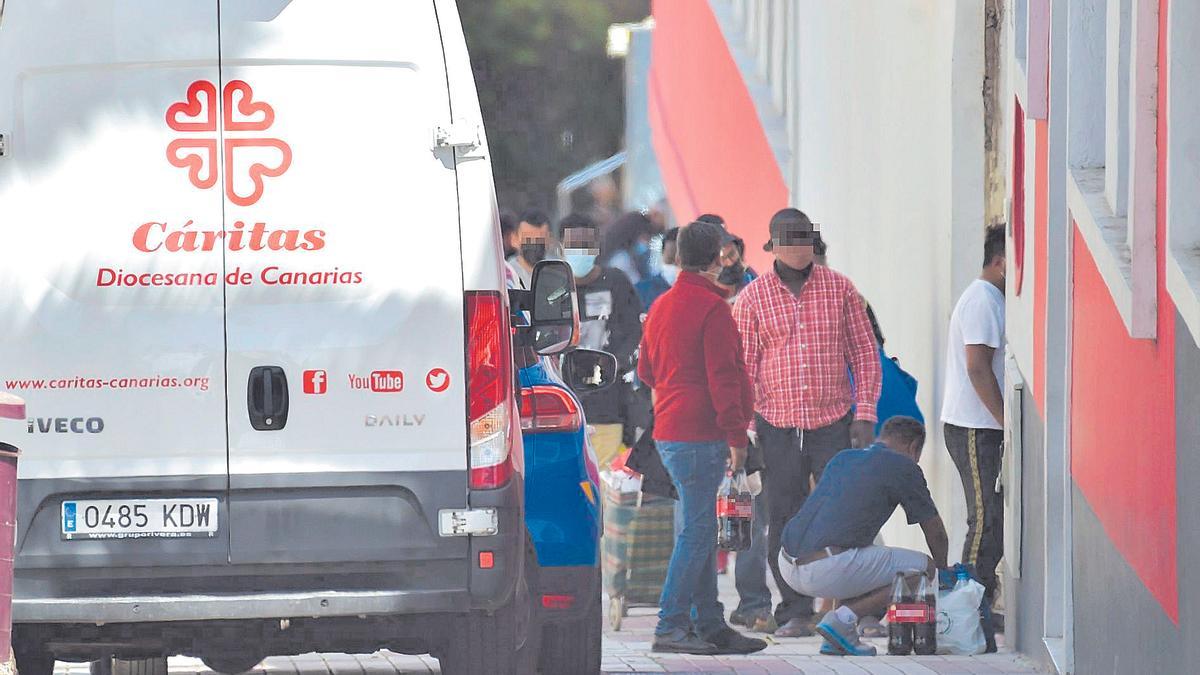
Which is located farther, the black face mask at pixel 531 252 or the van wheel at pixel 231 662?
the black face mask at pixel 531 252

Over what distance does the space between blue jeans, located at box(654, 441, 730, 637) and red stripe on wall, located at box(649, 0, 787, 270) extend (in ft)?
25.7

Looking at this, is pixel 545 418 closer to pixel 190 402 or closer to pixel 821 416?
pixel 190 402

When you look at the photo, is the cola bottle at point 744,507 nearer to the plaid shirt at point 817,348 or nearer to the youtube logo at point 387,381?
the plaid shirt at point 817,348

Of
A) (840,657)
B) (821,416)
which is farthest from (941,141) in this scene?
(840,657)

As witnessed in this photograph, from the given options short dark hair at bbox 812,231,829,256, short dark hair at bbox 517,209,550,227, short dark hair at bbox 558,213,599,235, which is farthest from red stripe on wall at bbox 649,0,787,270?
short dark hair at bbox 812,231,829,256

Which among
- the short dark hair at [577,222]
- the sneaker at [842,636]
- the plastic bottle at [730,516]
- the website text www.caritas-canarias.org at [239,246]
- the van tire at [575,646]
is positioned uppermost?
the short dark hair at [577,222]

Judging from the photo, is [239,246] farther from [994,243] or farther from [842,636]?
[994,243]

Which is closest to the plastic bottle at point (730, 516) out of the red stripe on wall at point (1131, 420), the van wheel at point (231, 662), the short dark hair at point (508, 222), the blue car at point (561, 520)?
the blue car at point (561, 520)

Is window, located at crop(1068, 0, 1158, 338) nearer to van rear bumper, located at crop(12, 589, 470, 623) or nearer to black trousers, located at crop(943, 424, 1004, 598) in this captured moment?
van rear bumper, located at crop(12, 589, 470, 623)

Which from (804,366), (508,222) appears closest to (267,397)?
(804,366)

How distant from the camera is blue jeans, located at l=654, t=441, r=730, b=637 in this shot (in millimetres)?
10758

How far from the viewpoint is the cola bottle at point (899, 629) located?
412 inches

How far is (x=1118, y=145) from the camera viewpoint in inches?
299

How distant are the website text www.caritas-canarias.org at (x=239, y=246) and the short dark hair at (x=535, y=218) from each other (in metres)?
7.63
